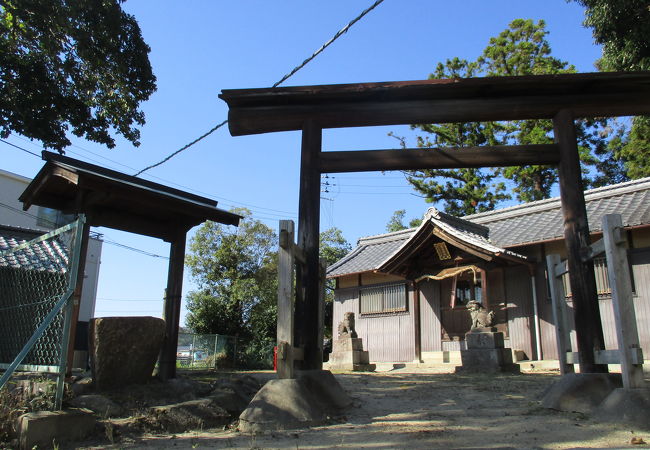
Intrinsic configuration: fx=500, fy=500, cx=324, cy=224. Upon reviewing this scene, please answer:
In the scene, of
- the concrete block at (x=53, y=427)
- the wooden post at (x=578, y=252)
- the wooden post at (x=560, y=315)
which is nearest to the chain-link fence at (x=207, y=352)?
the concrete block at (x=53, y=427)

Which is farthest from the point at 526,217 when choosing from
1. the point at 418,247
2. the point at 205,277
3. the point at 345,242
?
the point at 345,242

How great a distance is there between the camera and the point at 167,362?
7.84 metres

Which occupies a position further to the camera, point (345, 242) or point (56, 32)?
point (345, 242)

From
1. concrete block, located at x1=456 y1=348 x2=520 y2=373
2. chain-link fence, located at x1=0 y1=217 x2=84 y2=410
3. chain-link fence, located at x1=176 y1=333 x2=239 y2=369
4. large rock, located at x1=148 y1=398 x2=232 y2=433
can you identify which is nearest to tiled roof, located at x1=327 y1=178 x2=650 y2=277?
concrete block, located at x1=456 y1=348 x2=520 y2=373

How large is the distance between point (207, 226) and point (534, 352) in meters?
17.7

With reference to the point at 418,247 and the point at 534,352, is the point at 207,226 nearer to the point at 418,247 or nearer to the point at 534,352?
the point at 418,247

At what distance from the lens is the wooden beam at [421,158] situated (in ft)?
21.4

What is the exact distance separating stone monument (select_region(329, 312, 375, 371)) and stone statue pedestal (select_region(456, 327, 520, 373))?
307 cm

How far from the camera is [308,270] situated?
6203 millimetres

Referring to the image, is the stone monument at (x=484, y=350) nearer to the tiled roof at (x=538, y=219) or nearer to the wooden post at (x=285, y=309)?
the tiled roof at (x=538, y=219)

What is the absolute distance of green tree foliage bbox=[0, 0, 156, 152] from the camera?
29.5ft

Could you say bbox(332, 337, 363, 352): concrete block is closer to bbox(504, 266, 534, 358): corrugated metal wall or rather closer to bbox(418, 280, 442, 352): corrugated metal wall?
bbox(418, 280, 442, 352): corrugated metal wall

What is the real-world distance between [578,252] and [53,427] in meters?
5.79

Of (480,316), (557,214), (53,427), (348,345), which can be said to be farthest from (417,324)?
(53,427)
